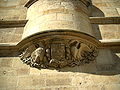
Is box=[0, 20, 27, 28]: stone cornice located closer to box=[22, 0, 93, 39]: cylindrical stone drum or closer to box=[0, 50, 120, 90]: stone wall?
box=[22, 0, 93, 39]: cylindrical stone drum

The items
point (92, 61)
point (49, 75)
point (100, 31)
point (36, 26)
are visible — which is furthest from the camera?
point (100, 31)

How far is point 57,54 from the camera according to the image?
4.53m

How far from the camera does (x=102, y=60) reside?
468 centimetres

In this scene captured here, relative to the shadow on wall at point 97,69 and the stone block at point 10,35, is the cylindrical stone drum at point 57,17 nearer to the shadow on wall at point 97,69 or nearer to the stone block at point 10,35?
the stone block at point 10,35

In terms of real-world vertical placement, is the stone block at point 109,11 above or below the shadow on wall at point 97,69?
above

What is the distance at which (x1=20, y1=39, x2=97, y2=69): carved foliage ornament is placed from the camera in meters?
4.52

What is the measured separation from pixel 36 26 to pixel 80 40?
1.15 metres

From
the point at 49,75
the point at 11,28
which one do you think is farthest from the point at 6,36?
the point at 49,75

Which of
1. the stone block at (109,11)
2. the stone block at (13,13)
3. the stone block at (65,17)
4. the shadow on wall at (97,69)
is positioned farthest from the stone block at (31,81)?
the stone block at (109,11)

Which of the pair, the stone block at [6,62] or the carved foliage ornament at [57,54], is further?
the stone block at [6,62]

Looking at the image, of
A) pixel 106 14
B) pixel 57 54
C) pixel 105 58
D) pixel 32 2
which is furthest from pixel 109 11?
pixel 57 54

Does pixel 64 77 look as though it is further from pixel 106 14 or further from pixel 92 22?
pixel 106 14

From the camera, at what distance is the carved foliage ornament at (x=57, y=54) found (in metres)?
4.52

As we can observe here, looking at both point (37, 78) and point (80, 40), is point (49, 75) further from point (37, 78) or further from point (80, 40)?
point (80, 40)
